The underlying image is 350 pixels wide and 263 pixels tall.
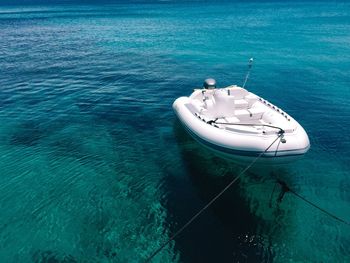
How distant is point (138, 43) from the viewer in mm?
36500

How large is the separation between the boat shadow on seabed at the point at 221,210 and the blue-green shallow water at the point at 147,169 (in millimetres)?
44

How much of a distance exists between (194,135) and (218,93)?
248 centimetres

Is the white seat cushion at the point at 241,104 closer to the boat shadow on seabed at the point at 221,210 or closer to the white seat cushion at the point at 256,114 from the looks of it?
the white seat cushion at the point at 256,114

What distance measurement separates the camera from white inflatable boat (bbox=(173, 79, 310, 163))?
35.0ft

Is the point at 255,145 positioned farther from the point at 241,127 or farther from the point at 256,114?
the point at 256,114

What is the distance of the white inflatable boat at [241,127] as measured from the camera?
10664mm

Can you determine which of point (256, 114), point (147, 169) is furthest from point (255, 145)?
point (147, 169)

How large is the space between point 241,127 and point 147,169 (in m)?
→ 4.56

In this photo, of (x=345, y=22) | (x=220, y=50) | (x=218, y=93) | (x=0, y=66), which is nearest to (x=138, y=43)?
(x=220, y=50)

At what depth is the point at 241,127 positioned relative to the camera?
38.4ft

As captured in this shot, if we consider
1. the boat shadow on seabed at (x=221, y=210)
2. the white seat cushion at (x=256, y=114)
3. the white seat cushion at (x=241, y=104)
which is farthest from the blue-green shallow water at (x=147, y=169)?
the white seat cushion at (x=241, y=104)

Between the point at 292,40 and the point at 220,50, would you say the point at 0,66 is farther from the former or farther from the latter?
the point at 292,40

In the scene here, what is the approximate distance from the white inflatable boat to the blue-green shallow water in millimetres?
1290

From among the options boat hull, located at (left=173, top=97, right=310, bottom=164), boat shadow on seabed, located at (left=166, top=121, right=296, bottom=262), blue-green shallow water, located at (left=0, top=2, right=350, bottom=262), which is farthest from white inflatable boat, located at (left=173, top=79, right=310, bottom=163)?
blue-green shallow water, located at (left=0, top=2, right=350, bottom=262)
